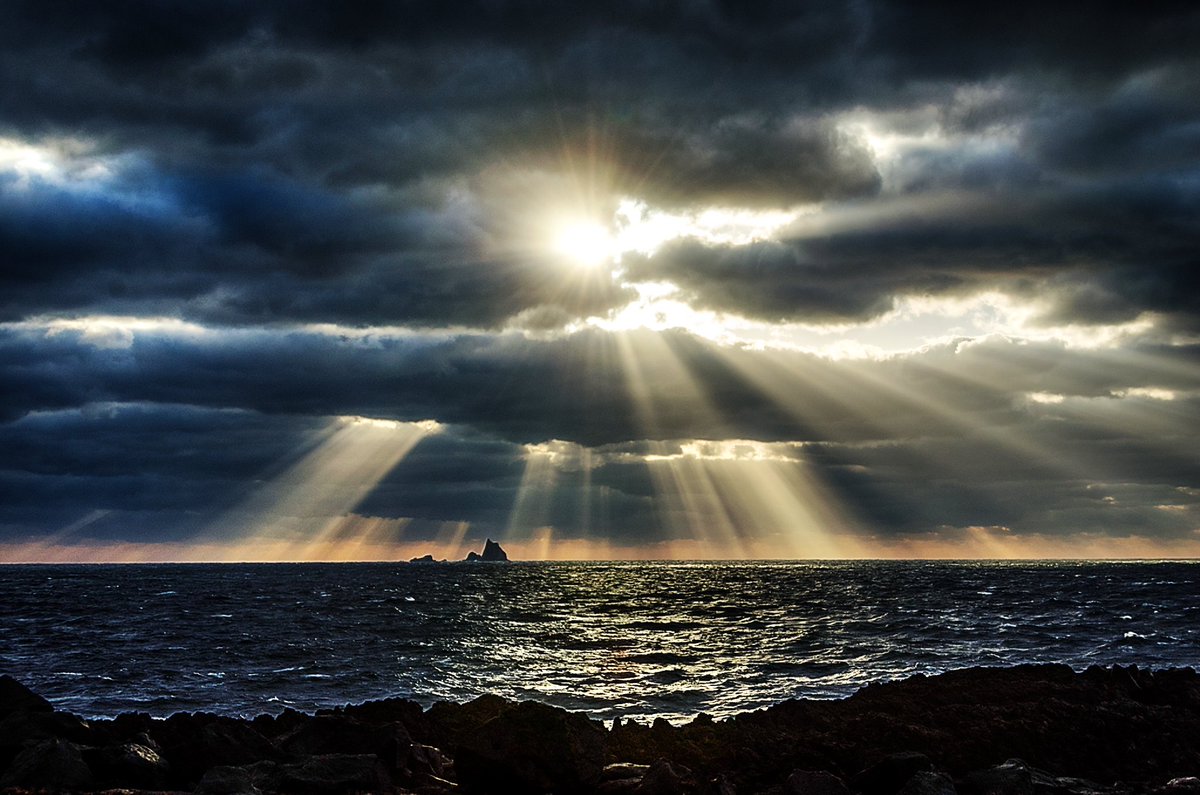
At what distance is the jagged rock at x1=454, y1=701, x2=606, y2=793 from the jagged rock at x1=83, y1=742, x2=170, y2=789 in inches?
211

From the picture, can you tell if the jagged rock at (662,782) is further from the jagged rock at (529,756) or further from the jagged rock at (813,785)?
the jagged rock at (813,785)

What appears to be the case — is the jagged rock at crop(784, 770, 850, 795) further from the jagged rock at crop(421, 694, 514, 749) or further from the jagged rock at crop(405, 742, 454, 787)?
the jagged rock at crop(421, 694, 514, 749)

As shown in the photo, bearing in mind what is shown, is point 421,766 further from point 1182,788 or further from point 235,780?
point 1182,788

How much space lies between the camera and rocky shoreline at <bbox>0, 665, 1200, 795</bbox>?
1552 centimetres

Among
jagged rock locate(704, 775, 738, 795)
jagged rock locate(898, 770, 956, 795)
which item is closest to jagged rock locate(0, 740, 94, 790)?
jagged rock locate(704, 775, 738, 795)

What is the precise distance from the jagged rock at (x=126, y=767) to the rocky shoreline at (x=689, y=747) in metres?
0.03

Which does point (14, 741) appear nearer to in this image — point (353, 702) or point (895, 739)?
point (353, 702)

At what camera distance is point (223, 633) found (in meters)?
53.9

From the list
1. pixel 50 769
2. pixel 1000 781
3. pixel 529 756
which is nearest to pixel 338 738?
pixel 529 756

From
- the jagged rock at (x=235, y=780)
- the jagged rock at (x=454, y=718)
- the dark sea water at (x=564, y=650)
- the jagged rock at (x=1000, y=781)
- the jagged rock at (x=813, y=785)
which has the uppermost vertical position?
the jagged rock at (x=235, y=780)

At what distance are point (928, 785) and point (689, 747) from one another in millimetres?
5414

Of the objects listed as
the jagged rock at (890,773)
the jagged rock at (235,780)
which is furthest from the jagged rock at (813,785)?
the jagged rock at (235,780)

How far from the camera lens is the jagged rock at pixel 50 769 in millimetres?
15055

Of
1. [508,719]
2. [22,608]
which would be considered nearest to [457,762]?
[508,719]
